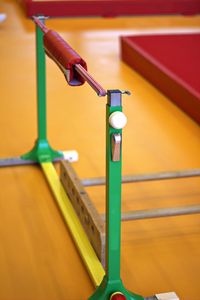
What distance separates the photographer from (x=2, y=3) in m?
7.70

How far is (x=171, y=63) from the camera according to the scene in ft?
14.9

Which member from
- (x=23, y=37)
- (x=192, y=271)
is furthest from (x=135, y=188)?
(x=23, y=37)

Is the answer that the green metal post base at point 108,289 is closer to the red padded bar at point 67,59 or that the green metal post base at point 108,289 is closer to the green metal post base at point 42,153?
the red padded bar at point 67,59

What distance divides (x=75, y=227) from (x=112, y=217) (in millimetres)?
666

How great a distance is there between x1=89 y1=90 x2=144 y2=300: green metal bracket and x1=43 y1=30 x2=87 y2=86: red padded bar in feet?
0.85

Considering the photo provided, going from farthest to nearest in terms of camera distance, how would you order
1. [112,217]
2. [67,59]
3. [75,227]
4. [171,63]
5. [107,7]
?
[107,7], [171,63], [75,227], [67,59], [112,217]

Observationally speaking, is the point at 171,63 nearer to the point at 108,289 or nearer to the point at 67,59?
the point at 67,59

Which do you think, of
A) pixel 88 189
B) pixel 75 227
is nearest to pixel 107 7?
pixel 88 189

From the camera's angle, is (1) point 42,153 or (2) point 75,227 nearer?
(2) point 75,227

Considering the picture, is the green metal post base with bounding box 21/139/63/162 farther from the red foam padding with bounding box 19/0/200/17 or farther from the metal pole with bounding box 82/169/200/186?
the red foam padding with bounding box 19/0/200/17

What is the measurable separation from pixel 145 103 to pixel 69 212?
170 cm

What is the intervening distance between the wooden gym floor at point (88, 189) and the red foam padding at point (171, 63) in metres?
0.08

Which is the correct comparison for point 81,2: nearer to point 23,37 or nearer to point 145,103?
point 23,37

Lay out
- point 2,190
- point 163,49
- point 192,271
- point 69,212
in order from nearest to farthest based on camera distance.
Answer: point 192,271
point 69,212
point 2,190
point 163,49
